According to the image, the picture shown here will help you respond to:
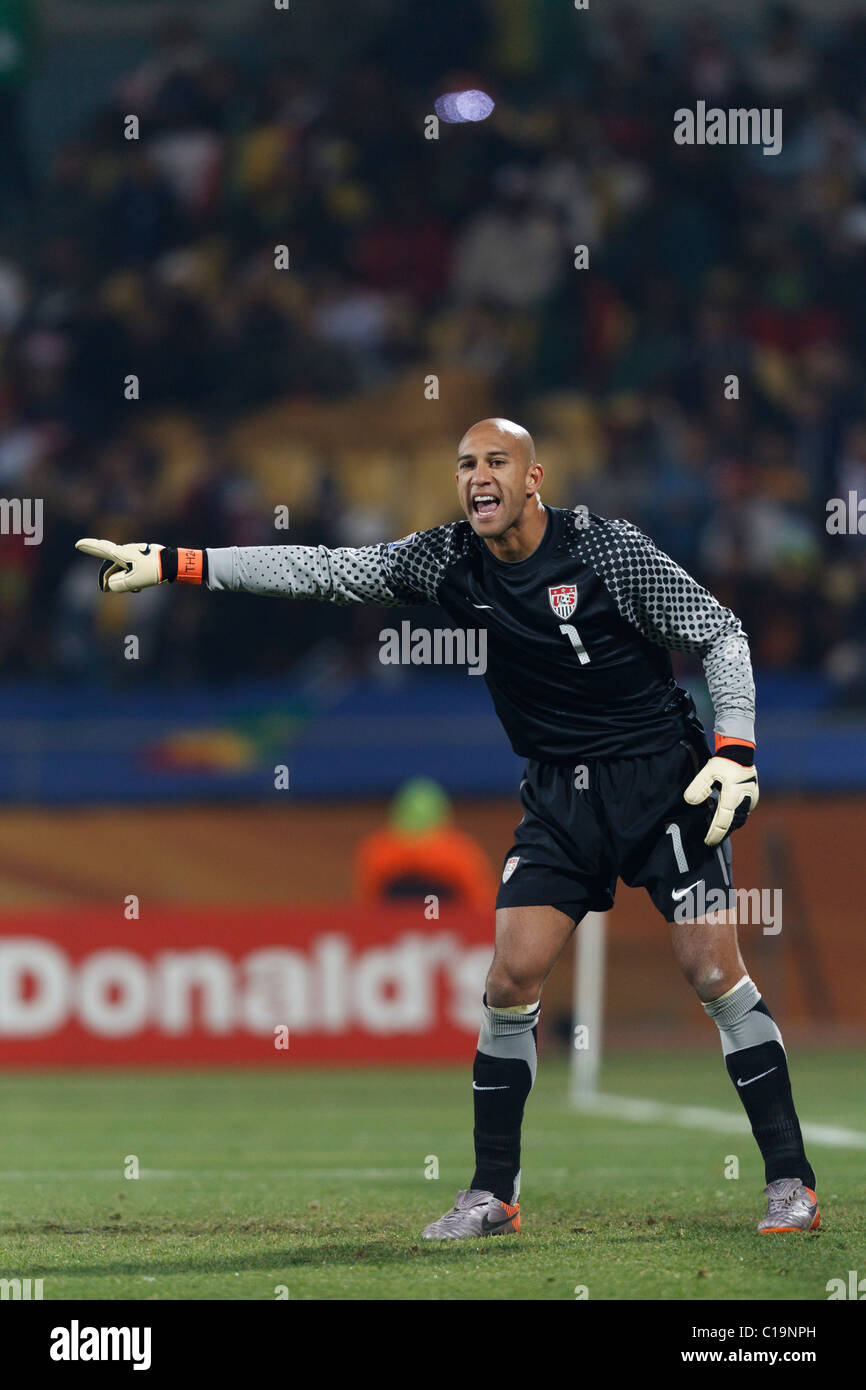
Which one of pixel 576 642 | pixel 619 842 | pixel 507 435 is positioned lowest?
pixel 619 842

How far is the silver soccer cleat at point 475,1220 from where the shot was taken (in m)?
6.07

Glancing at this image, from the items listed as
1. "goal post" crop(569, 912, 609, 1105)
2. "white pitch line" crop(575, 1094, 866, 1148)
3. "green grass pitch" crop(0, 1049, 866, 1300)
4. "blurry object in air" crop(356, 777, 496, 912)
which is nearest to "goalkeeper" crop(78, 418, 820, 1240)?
"green grass pitch" crop(0, 1049, 866, 1300)

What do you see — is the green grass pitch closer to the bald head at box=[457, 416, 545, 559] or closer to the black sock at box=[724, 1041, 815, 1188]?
the black sock at box=[724, 1041, 815, 1188]

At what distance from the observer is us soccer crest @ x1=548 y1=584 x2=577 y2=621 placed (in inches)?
241

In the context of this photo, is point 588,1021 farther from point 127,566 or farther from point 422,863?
point 127,566

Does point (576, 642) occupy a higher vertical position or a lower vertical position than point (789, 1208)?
higher

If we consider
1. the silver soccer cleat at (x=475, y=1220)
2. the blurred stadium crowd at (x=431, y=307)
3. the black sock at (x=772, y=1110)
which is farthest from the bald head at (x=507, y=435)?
the blurred stadium crowd at (x=431, y=307)

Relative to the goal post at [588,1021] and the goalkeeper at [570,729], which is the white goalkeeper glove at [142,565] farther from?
the goal post at [588,1021]

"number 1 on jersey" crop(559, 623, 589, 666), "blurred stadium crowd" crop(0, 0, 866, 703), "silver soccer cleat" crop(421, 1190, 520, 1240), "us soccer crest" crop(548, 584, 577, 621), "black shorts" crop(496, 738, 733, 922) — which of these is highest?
"blurred stadium crowd" crop(0, 0, 866, 703)

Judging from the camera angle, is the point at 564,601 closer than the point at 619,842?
Yes

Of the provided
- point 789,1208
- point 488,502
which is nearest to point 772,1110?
point 789,1208

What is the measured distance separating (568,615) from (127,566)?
1334mm

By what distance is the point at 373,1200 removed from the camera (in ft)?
23.6

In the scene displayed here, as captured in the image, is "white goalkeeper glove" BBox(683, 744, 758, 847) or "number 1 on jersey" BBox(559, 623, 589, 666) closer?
"white goalkeeper glove" BBox(683, 744, 758, 847)
